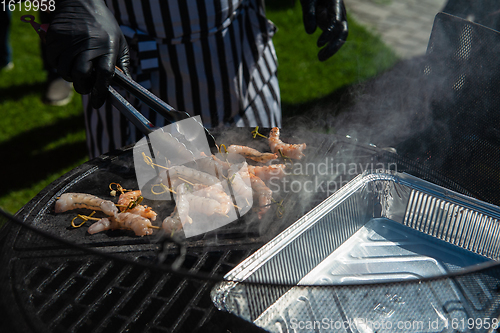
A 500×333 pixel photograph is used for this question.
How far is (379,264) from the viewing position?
1.92m

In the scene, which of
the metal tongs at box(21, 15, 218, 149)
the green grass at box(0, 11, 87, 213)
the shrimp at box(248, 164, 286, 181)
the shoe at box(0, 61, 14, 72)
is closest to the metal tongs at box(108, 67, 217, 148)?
the metal tongs at box(21, 15, 218, 149)

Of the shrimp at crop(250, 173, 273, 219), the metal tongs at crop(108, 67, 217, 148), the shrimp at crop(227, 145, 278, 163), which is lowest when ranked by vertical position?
the shrimp at crop(250, 173, 273, 219)

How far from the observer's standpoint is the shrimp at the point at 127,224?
1863 mm

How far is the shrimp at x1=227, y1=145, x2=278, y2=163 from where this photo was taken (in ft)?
7.54

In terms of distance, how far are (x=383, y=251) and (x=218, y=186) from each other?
2.89 feet

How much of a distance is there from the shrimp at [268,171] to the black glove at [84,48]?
91cm

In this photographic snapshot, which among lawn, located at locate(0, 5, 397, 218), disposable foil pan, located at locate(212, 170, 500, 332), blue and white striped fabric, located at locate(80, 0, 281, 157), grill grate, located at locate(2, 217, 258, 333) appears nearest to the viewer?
disposable foil pan, located at locate(212, 170, 500, 332)

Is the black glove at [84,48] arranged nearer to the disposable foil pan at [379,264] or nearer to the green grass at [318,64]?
the disposable foil pan at [379,264]

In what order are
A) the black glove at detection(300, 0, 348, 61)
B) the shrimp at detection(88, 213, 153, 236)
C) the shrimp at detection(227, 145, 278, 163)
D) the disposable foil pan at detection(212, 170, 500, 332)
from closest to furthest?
the disposable foil pan at detection(212, 170, 500, 332)
the shrimp at detection(88, 213, 153, 236)
the shrimp at detection(227, 145, 278, 163)
the black glove at detection(300, 0, 348, 61)

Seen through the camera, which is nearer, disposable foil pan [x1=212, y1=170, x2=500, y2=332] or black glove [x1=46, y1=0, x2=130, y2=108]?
disposable foil pan [x1=212, y1=170, x2=500, y2=332]
